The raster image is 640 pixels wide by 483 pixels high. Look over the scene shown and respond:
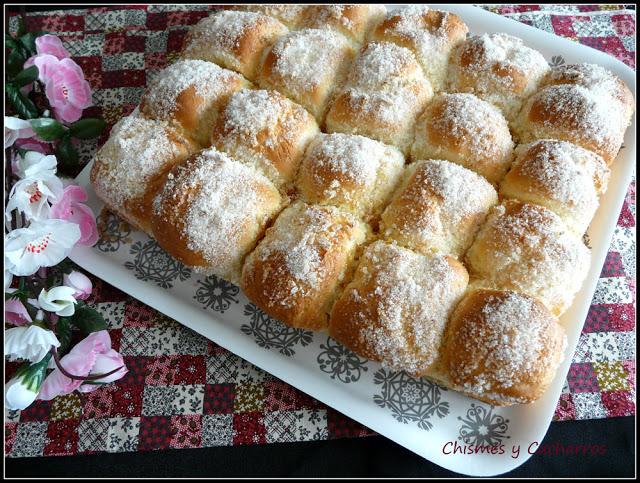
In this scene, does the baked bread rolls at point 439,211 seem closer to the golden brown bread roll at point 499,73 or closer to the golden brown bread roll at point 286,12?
the golden brown bread roll at point 499,73

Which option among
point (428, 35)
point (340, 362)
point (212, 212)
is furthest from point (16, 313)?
point (428, 35)

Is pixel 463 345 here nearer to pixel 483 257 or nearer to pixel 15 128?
pixel 483 257

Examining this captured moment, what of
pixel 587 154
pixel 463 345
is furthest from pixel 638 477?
pixel 587 154

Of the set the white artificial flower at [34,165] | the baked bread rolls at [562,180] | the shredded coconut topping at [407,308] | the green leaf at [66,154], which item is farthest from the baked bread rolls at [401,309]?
the green leaf at [66,154]

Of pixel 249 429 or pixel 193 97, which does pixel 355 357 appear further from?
pixel 193 97

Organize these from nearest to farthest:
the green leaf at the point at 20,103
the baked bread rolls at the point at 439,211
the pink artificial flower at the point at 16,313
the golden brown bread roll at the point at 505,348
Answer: the golden brown bread roll at the point at 505,348, the baked bread rolls at the point at 439,211, the pink artificial flower at the point at 16,313, the green leaf at the point at 20,103
